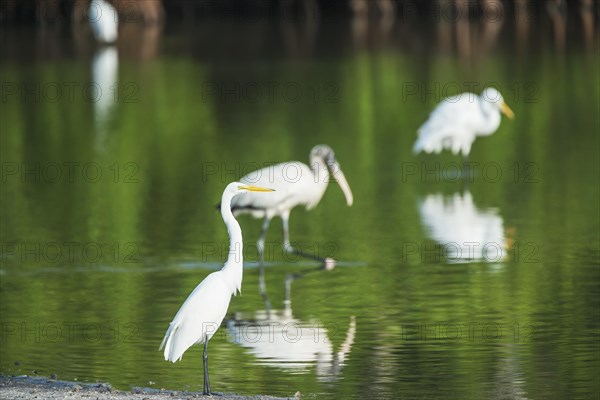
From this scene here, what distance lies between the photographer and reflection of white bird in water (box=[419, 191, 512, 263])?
15.1 m

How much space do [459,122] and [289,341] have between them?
31.8ft

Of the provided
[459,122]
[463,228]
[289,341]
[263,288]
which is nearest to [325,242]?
[463,228]

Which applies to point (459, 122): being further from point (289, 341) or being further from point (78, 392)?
point (78, 392)

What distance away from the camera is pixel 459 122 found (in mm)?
20641

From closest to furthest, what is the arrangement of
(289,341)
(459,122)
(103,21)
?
(289,341) → (459,122) → (103,21)

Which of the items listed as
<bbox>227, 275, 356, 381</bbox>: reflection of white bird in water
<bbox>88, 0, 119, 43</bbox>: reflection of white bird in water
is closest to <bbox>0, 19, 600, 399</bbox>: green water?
<bbox>227, 275, 356, 381</bbox>: reflection of white bird in water

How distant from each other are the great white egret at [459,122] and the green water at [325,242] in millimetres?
493

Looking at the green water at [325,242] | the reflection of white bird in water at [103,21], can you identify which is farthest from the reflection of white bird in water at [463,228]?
the reflection of white bird in water at [103,21]

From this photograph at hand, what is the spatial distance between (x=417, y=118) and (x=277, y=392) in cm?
1749

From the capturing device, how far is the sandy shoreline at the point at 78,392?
909cm

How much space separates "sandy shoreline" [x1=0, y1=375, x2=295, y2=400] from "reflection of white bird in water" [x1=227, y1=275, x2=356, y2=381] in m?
1.19

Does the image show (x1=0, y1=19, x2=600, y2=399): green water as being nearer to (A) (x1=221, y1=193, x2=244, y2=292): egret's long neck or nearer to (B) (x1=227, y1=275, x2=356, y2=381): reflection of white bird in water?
(B) (x1=227, y1=275, x2=356, y2=381): reflection of white bird in water

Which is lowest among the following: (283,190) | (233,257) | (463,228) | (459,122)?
(463,228)

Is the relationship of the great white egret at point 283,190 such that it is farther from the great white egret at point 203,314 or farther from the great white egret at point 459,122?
the great white egret at point 459,122
